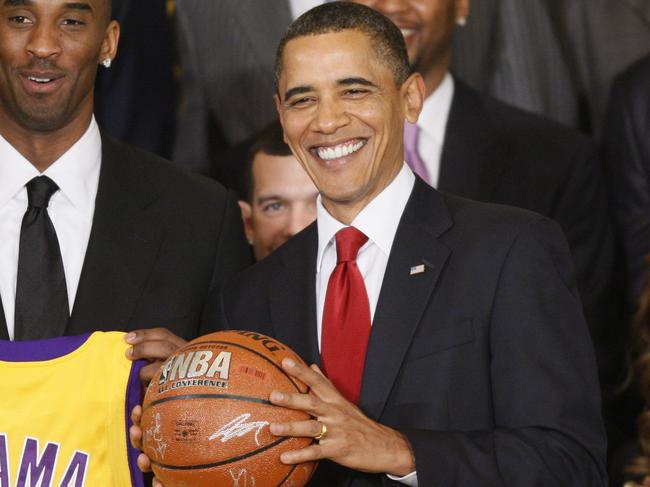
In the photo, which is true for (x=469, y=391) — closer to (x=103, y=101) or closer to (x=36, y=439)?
(x=36, y=439)

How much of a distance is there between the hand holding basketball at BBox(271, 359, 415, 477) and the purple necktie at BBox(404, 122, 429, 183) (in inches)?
62.2

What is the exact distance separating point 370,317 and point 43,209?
2.79ft

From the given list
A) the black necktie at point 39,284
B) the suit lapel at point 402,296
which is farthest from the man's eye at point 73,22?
the suit lapel at point 402,296

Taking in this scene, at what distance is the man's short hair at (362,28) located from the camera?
120 inches

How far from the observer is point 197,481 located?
261 cm

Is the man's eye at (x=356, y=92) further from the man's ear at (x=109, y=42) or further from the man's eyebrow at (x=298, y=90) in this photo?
the man's ear at (x=109, y=42)

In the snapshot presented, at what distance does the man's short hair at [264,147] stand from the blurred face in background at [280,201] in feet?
0.06

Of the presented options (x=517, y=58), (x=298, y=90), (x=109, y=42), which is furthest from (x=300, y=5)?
(x=298, y=90)

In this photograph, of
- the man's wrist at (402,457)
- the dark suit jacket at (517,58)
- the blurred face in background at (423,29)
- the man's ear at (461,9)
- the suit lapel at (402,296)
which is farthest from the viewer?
the dark suit jacket at (517,58)

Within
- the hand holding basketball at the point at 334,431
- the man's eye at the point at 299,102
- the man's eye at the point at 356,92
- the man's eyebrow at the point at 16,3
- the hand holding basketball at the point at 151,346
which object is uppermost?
the man's eyebrow at the point at 16,3

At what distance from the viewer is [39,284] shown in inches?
125

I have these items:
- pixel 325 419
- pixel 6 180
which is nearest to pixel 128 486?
pixel 325 419

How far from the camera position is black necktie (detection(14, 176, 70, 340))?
3156 millimetres

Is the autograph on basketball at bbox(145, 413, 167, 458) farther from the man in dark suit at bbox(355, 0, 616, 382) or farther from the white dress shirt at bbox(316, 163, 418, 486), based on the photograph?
the man in dark suit at bbox(355, 0, 616, 382)
